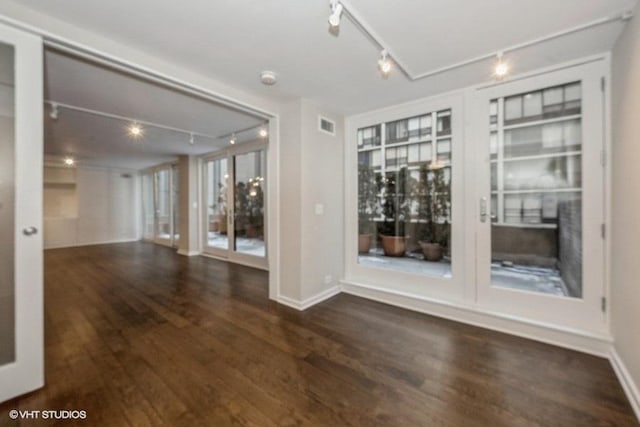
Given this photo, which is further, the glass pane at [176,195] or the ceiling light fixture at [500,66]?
the glass pane at [176,195]

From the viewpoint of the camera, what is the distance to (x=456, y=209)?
113 inches

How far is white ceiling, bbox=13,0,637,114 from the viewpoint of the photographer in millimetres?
1662

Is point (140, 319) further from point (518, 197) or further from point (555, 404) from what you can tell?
point (518, 197)

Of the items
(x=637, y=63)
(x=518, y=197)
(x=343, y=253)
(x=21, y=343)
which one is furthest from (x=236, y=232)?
(x=637, y=63)

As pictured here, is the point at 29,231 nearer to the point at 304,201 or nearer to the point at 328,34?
the point at 304,201

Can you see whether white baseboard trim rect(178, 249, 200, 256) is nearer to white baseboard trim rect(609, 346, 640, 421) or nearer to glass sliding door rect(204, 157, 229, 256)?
glass sliding door rect(204, 157, 229, 256)

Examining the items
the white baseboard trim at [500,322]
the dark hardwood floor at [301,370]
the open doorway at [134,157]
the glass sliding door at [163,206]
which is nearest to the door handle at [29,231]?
the dark hardwood floor at [301,370]

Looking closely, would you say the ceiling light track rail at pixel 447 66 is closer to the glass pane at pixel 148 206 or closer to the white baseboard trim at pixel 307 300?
the white baseboard trim at pixel 307 300

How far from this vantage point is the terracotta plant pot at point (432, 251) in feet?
10.1

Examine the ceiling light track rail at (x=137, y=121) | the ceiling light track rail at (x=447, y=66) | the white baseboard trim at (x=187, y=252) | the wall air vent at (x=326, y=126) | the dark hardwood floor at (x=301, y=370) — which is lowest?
the dark hardwood floor at (x=301, y=370)

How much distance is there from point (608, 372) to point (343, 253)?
2611 mm

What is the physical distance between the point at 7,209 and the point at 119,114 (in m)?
2.44

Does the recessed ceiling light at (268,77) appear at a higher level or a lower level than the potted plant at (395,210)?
higher

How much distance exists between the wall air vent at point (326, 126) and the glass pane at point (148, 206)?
24.0 ft
